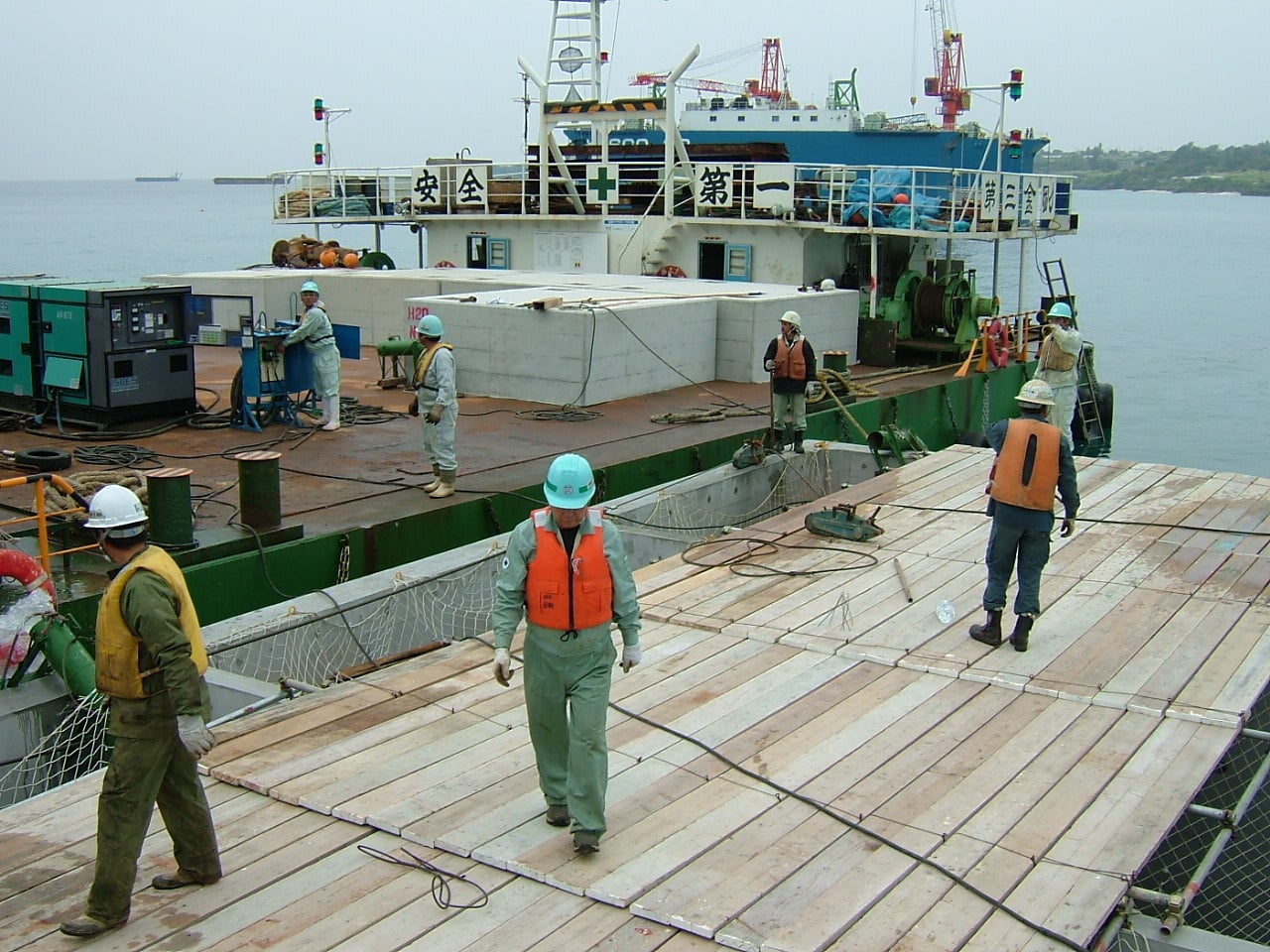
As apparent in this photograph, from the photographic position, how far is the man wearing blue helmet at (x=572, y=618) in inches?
201

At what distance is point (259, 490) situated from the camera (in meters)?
10.0

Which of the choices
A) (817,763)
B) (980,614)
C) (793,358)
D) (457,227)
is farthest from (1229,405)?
(817,763)

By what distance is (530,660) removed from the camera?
527 centimetres

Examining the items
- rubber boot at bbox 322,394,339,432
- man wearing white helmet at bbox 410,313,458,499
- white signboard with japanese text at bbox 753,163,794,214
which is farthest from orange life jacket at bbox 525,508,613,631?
white signboard with japanese text at bbox 753,163,794,214

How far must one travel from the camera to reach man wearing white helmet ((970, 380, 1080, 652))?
299 inches

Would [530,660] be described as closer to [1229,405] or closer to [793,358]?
[793,358]

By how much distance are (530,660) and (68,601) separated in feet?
15.0

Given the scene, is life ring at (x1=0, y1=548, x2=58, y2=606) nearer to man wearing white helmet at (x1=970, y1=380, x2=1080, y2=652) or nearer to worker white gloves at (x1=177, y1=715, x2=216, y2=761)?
worker white gloves at (x1=177, y1=715, x2=216, y2=761)

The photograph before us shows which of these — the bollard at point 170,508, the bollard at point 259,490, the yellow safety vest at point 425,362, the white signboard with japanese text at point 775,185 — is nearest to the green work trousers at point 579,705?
the bollard at point 170,508

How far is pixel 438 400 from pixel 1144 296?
66.8 m

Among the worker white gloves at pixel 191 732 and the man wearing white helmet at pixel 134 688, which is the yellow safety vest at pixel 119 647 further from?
the worker white gloves at pixel 191 732

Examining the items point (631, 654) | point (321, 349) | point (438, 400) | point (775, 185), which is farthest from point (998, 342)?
point (631, 654)

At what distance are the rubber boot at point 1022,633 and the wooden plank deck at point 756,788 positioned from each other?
8 cm

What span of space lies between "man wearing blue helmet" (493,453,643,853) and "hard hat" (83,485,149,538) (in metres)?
1.39
